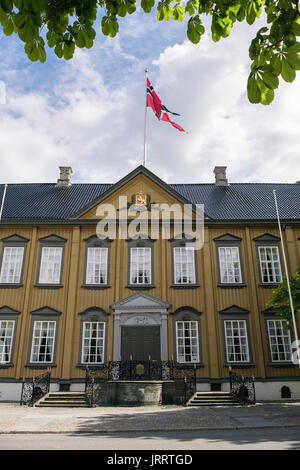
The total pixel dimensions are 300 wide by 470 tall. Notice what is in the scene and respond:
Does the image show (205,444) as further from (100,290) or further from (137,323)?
(100,290)

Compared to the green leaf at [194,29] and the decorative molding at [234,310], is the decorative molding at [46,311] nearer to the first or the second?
the decorative molding at [234,310]

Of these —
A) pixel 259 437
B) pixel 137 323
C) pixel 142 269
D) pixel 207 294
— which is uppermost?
pixel 142 269

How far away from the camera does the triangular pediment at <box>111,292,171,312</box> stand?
1969 centimetres

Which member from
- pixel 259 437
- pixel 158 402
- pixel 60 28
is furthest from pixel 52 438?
pixel 60 28

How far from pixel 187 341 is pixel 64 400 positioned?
7007mm

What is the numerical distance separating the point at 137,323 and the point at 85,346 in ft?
10.1

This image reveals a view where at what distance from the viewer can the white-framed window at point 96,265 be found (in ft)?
67.7

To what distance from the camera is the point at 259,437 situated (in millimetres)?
9539

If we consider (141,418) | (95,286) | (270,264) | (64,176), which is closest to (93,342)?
(95,286)

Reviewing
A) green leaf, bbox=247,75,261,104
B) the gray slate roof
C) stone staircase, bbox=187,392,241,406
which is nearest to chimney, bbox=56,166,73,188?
the gray slate roof

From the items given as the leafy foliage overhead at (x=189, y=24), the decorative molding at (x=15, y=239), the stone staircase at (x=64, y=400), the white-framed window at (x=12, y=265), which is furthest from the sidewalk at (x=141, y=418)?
the leafy foliage overhead at (x=189, y=24)

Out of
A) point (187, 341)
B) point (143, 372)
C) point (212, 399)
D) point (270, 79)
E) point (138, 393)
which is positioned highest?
point (270, 79)

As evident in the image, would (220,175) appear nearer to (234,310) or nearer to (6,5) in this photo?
(234,310)

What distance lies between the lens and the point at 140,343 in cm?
1914
